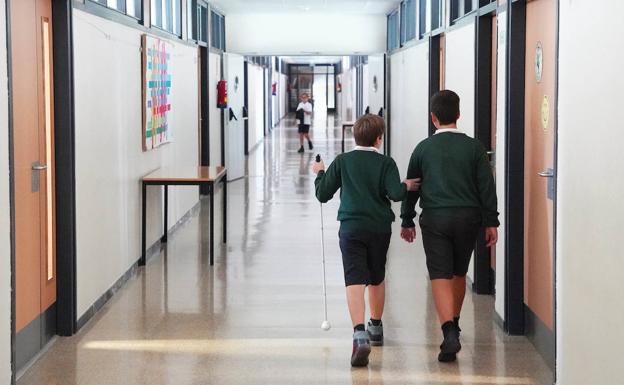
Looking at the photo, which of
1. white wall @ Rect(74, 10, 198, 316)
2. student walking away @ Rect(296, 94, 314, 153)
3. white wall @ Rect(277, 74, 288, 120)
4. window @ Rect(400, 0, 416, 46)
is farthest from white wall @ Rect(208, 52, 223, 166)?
white wall @ Rect(277, 74, 288, 120)

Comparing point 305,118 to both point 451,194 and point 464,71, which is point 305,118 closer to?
point 464,71

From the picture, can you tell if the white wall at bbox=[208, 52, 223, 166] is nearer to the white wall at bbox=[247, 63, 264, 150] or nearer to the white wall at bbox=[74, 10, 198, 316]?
the white wall at bbox=[74, 10, 198, 316]

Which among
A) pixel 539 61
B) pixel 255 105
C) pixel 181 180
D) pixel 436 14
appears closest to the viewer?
pixel 539 61

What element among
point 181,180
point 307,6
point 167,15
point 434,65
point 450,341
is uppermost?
point 307,6

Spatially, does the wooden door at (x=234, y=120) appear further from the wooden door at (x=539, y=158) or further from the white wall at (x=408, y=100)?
the wooden door at (x=539, y=158)

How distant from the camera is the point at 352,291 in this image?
5199 millimetres

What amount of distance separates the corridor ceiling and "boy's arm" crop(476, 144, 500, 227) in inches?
367

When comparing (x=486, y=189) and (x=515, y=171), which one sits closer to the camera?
(x=486, y=189)

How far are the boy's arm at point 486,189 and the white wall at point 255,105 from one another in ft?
54.1

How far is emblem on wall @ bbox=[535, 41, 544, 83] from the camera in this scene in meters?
5.49

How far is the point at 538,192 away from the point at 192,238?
4.77 metres

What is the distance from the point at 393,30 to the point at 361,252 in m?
10.8

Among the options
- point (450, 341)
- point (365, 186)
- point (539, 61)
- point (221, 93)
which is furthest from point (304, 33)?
point (450, 341)

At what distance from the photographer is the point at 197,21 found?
12766mm
